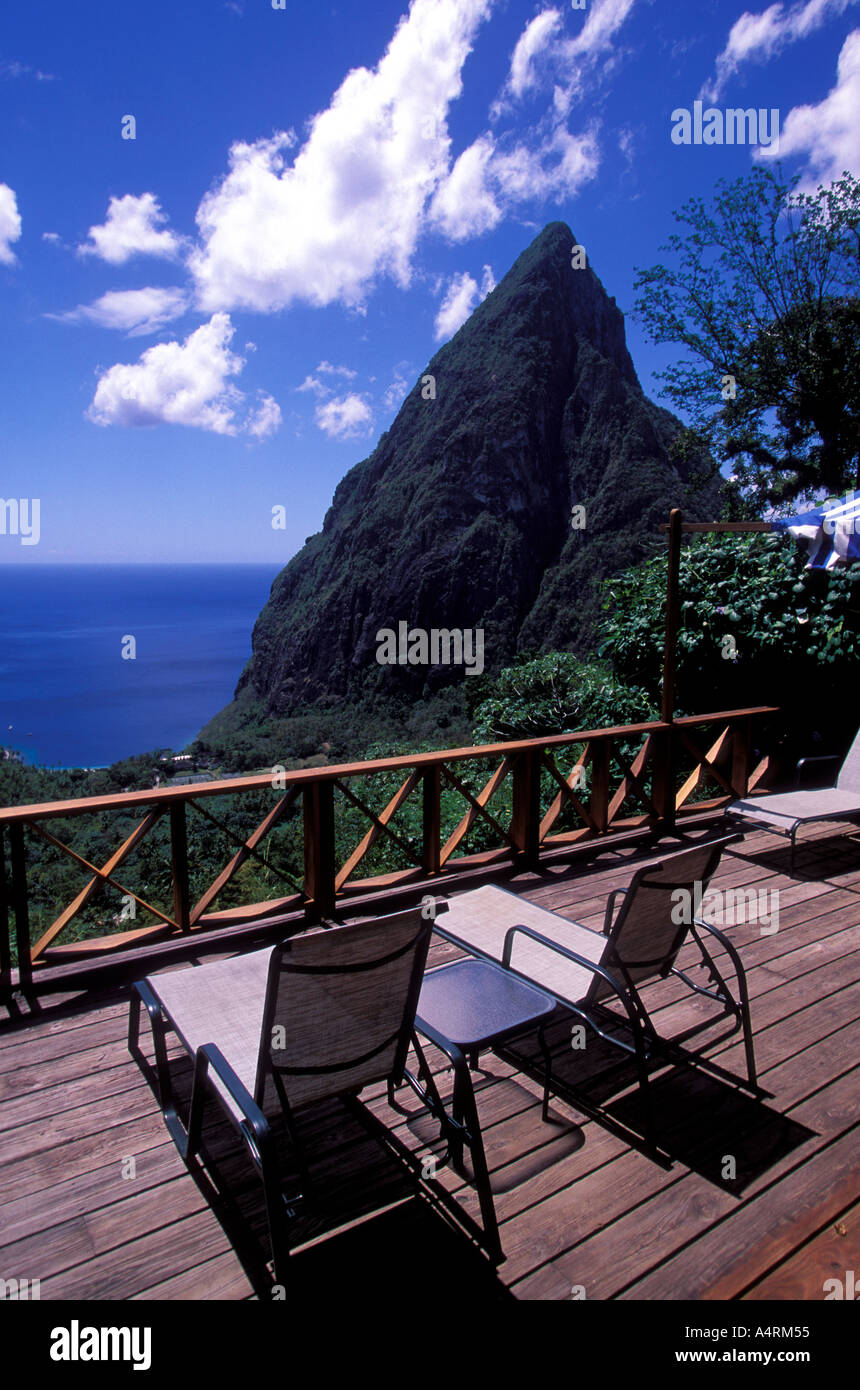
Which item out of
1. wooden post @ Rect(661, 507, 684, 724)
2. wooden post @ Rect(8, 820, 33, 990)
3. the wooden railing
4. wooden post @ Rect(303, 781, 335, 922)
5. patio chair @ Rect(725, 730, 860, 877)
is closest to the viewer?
wooden post @ Rect(8, 820, 33, 990)

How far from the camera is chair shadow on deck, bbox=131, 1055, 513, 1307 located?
1.69 meters

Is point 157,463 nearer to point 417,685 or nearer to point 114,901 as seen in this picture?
point 417,685

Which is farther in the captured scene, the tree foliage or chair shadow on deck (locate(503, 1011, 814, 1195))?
the tree foliage

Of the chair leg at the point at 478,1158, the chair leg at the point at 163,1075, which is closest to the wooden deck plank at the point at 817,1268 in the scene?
the chair leg at the point at 478,1158

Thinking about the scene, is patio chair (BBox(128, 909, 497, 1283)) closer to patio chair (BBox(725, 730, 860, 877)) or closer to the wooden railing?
the wooden railing

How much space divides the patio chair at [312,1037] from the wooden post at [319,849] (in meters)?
1.53

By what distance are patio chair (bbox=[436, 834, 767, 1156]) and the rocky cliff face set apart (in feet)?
130

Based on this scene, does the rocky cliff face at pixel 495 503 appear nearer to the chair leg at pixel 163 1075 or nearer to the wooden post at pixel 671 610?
the wooden post at pixel 671 610

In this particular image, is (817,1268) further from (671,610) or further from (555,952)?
(671,610)

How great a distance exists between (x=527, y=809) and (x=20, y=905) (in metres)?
2.54

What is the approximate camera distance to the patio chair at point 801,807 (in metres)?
4.29

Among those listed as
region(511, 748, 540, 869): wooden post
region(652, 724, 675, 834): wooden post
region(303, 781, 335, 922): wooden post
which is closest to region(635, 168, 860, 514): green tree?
region(652, 724, 675, 834): wooden post

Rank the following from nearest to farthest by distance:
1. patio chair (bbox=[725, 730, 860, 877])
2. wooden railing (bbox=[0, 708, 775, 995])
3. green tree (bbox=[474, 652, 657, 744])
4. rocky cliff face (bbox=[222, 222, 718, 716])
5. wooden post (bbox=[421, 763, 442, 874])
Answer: wooden railing (bbox=[0, 708, 775, 995])
wooden post (bbox=[421, 763, 442, 874])
patio chair (bbox=[725, 730, 860, 877])
green tree (bbox=[474, 652, 657, 744])
rocky cliff face (bbox=[222, 222, 718, 716])

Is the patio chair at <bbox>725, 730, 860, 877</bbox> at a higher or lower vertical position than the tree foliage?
lower
